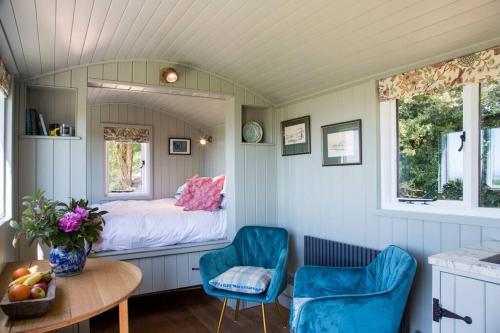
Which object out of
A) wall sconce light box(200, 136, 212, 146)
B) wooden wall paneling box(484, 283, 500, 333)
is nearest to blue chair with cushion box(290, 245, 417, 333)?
wooden wall paneling box(484, 283, 500, 333)

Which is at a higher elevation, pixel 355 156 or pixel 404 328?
pixel 355 156

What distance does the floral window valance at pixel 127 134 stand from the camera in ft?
17.3

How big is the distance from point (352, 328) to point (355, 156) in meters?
1.35

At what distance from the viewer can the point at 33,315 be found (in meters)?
1.38

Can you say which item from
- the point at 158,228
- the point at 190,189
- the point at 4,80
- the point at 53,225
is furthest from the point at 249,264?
the point at 4,80

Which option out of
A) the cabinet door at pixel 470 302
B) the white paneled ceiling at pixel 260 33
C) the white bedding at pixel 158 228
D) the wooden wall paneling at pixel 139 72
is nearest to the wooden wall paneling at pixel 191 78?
the white paneled ceiling at pixel 260 33

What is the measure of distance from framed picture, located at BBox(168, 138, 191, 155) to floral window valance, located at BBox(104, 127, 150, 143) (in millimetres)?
390

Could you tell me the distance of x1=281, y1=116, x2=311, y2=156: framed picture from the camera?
10.9 feet

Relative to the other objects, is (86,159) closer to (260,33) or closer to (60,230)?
(60,230)

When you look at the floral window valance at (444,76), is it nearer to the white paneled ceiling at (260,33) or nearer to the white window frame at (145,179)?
the white paneled ceiling at (260,33)

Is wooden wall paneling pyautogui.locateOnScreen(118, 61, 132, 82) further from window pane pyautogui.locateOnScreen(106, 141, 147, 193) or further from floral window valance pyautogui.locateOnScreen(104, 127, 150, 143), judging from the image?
window pane pyautogui.locateOnScreen(106, 141, 147, 193)

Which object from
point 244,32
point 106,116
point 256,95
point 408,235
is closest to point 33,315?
point 244,32

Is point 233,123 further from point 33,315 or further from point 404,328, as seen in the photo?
point 33,315

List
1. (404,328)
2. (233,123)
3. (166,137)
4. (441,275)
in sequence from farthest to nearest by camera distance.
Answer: (166,137) < (233,123) < (404,328) < (441,275)
